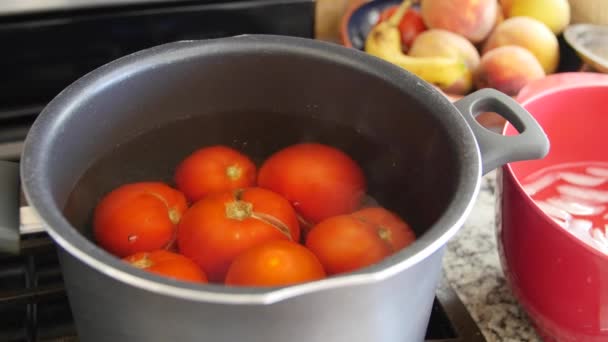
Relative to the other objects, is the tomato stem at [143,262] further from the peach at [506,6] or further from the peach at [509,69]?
the peach at [506,6]

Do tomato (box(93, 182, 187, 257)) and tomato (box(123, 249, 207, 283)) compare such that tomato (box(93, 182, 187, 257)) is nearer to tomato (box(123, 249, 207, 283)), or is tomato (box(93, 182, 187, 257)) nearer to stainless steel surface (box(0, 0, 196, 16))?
tomato (box(123, 249, 207, 283))

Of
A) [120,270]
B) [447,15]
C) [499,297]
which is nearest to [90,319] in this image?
[120,270]

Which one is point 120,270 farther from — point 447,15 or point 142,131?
point 447,15

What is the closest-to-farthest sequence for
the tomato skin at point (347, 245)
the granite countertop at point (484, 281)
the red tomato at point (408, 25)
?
the tomato skin at point (347, 245), the granite countertop at point (484, 281), the red tomato at point (408, 25)

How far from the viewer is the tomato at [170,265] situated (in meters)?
0.35

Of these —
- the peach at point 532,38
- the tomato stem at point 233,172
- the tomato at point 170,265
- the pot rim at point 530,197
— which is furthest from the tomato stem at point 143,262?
the peach at point 532,38

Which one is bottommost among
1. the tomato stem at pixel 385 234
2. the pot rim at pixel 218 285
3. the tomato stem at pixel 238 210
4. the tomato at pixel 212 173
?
the tomato at pixel 212 173

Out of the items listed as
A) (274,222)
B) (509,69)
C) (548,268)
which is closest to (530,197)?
(548,268)

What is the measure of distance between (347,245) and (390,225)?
5 centimetres

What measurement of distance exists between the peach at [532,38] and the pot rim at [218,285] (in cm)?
38

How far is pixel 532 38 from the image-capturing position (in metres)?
0.73

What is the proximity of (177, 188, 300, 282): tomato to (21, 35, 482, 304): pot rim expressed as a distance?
0.09 metres

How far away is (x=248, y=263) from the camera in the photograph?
→ 13.9 inches

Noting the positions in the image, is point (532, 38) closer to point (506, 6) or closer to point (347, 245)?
point (506, 6)
